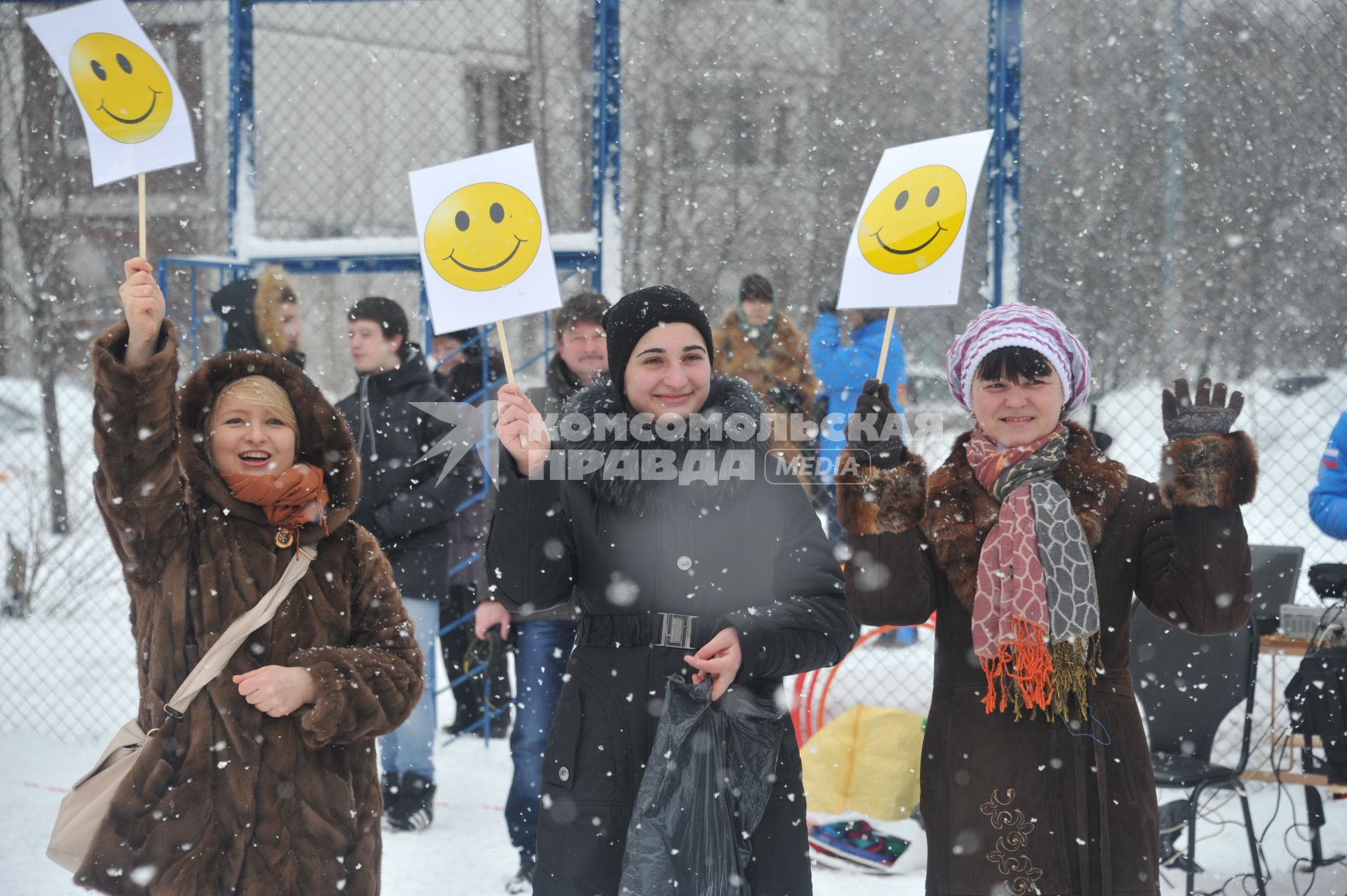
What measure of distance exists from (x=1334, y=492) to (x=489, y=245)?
10.3ft

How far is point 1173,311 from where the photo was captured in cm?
683

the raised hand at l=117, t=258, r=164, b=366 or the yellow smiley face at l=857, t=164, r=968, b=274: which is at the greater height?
the yellow smiley face at l=857, t=164, r=968, b=274

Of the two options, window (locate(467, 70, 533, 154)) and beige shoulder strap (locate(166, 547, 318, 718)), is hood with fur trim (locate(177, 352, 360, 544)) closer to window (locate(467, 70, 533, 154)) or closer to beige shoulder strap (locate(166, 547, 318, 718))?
beige shoulder strap (locate(166, 547, 318, 718))

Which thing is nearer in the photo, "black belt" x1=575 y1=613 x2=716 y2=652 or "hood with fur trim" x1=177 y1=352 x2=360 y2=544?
"black belt" x1=575 y1=613 x2=716 y2=652

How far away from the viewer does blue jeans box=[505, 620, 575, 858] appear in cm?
390

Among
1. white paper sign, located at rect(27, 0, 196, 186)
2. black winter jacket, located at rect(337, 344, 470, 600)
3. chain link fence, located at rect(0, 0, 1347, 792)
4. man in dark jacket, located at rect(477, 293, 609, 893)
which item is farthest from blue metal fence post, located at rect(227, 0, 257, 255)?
man in dark jacket, located at rect(477, 293, 609, 893)

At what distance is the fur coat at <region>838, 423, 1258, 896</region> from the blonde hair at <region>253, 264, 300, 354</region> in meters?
2.99

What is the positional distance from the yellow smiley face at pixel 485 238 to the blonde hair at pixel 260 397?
22.2 inches

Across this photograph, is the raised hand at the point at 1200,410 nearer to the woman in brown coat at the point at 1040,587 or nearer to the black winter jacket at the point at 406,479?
the woman in brown coat at the point at 1040,587

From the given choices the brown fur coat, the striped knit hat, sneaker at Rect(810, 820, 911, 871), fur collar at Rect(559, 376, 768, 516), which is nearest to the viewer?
fur collar at Rect(559, 376, 768, 516)

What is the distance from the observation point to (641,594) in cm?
234

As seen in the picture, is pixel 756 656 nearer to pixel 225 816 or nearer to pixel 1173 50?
pixel 225 816

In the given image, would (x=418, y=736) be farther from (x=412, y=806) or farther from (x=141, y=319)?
(x=141, y=319)

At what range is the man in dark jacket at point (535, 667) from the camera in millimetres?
3906
